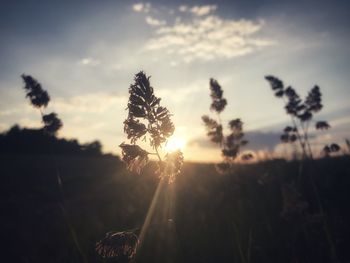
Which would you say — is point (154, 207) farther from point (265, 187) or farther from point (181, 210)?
point (265, 187)

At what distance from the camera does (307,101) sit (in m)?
12.2

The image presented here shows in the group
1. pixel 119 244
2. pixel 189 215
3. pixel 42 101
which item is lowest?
pixel 189 215

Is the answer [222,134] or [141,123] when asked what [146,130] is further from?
[222,134]

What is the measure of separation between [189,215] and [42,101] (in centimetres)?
620

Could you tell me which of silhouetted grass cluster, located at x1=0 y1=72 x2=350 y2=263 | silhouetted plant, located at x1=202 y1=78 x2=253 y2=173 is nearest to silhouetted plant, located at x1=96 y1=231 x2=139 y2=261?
silhouetted grass cluster, located at x1=0 y1=72 x2=350 y2=263

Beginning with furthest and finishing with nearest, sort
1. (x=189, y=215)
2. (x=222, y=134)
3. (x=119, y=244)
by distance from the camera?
1. (x=189, y=215)
2. (x=222, y=134)
3. (x=119, y=244)

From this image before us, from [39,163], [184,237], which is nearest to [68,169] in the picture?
[39,163]

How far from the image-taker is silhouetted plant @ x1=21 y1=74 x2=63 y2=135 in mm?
12203

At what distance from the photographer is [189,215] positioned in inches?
516

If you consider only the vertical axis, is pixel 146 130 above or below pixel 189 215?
above

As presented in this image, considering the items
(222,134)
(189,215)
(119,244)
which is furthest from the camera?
(189,215)

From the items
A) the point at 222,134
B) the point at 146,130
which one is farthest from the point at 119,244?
the point at 222,134

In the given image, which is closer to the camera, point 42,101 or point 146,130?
point 146,130

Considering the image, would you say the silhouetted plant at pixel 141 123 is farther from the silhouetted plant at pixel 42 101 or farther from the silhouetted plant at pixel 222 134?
the silhouetted plant at pixel 42 101
